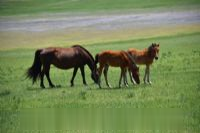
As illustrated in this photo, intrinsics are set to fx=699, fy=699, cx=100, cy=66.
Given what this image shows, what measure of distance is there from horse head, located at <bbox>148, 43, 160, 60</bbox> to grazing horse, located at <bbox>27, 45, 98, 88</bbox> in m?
0.91

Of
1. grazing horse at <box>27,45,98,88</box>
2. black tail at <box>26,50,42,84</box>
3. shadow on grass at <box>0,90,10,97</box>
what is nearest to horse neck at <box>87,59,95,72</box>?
grazing horse at <box>27,45,98,88</box>

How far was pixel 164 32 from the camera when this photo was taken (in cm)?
1067

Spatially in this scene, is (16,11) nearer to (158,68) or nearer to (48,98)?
(48,98)

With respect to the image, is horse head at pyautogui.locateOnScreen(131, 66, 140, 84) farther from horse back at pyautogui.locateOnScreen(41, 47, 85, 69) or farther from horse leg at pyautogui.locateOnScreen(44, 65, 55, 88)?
horse leg at pyautogui.locateOnScreen(44, 65, 55, 88)

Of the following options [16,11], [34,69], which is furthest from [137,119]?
[16,11]

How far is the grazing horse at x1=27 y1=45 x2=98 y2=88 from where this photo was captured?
10.8 metres

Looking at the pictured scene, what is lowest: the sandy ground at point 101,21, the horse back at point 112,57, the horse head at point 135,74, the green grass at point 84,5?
the horse head at point 135,74

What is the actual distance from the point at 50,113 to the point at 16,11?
71.7 inches

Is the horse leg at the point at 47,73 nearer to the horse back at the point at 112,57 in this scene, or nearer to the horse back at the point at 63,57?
the horse back at the point at 63,57

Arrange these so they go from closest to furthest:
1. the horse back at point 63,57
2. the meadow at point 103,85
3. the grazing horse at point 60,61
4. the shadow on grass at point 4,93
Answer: the meadow at point 103,85, the shadow on grass at point 4,93, the grazing horse at point 60,61, the horse back at point 63,57

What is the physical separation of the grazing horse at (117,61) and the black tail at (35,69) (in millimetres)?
903

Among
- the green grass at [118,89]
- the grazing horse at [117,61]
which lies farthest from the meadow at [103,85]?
the grazing horse at [117,61]

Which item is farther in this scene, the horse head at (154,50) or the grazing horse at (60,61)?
the grazing horse at (60,61)

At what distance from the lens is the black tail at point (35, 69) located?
10.7 m
